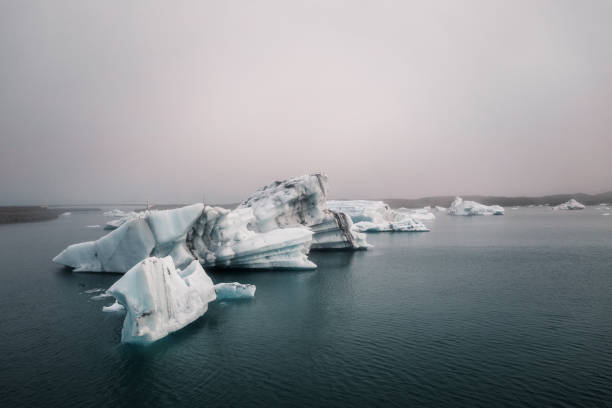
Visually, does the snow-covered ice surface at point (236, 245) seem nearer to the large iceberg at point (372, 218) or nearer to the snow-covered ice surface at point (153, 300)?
the snow-covered ice surface at point (153, 300)

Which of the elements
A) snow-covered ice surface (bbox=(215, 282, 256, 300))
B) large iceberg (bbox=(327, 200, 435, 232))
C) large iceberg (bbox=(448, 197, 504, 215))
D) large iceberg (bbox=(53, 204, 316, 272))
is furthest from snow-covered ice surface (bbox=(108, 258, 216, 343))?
large iceberg (bbox=(448, 197, 504, 215))

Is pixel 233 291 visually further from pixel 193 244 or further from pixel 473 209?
pixel 473 209

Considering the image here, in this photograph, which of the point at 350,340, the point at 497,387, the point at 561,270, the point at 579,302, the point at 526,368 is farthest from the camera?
the point at 561,270

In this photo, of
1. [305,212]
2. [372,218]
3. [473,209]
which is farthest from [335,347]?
[473,209]

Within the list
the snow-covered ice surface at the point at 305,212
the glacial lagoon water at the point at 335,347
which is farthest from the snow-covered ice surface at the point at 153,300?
the snow-covered ice surface at the point at 305,212

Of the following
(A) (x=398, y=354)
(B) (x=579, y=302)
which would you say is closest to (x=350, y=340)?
(A) (x=398, y=354)

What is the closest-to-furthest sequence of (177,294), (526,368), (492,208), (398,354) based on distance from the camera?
(526,368)
(398,354)
(177,294)
(492,208)

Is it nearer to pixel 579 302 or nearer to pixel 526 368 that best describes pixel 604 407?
pixel 526 368
